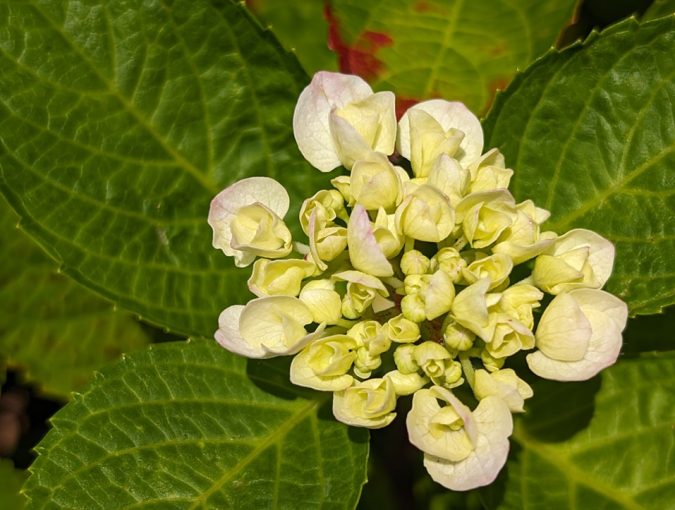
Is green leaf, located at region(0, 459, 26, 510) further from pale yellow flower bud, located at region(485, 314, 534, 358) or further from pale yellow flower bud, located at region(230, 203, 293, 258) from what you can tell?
pale yellow flower bud, located at region(485, 314, 534, 358)

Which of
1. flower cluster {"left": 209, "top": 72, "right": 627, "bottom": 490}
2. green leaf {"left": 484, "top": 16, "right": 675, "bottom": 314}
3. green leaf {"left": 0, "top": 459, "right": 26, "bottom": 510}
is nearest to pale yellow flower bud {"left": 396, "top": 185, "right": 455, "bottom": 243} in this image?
flower cluster {"left": 209, "top": 72, "right": 627, "bottom": 490}

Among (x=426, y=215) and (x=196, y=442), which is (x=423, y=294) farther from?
(x=196, y=442)

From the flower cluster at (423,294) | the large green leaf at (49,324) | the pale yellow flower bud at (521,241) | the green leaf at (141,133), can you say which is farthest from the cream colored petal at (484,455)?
the large green leaf at (49,324)

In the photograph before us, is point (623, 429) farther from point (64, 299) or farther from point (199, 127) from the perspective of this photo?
point (64, 299)

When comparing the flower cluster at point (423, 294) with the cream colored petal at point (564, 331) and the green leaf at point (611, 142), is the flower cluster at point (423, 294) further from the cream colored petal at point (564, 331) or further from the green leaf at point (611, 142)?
the green leaf at point (611, 142)

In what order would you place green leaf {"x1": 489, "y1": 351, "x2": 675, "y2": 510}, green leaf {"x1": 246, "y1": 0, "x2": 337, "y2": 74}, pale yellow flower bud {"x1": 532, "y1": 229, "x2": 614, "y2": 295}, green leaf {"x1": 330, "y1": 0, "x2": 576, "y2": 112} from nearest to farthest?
pale yellow flower bud {"x1": 532, "y1": 229, "x2": 614, "y2": 295}, green leaf {"x1": 489, "y1": 351, "x2": 675, "y2": 510}, green leaf {"x1": 330, "y1": 0, "x2": 576, "y2": 112}, green leaf {"x1": 246, "y1": 0, "x2": 337, "y2": 74}

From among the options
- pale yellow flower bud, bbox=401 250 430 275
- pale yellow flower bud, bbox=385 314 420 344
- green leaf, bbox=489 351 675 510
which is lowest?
green leaf, bbox=489 351 675 510
